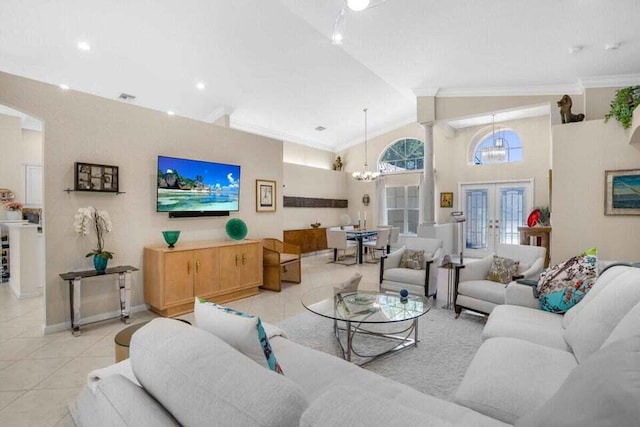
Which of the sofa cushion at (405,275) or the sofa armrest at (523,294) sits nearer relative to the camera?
the sofa armrest at (523,294)

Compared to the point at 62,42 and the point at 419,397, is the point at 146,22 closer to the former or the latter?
the point at 62,42

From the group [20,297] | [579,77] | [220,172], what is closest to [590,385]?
[220,172]

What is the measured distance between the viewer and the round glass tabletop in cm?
264

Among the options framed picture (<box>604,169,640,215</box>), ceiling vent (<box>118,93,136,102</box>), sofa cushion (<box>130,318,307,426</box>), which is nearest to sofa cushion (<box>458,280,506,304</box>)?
framed picture (<box>604,169,640,215</box>)

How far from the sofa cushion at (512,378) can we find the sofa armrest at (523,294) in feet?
3.16

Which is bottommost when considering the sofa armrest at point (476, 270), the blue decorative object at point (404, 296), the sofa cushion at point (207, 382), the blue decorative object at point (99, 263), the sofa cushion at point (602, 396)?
the blue decorative object at point (404, 296)

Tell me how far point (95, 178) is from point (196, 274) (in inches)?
59.6

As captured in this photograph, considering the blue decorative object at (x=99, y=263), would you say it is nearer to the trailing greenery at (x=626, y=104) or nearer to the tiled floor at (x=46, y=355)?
the tiled floor at (x=46, y=355)

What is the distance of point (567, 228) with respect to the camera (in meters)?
4.56

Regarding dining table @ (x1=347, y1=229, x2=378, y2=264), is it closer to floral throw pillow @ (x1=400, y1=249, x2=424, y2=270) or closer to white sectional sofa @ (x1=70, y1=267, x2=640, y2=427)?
floral throw pillow @ (x1=400, y1=249, x2=424, y2=270)

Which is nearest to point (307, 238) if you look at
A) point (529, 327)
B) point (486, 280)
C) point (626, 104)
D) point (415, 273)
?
point (415, 273)

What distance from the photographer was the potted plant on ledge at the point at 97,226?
11.0ft

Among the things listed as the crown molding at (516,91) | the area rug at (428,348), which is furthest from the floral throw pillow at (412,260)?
Result: the crown molding at (516,91)

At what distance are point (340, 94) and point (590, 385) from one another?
6801 mm
